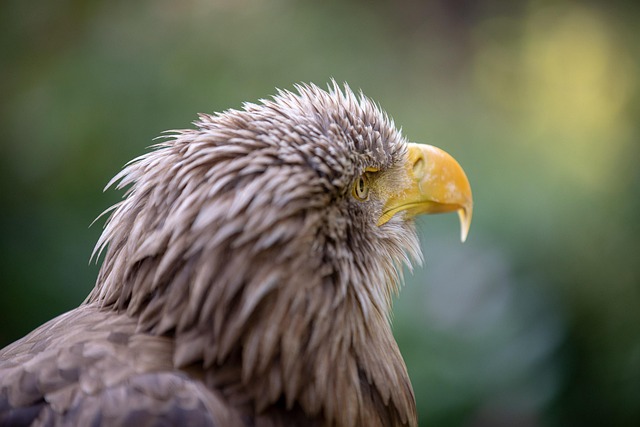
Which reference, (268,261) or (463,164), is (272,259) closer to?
(268,261)

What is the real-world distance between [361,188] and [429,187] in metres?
0.30

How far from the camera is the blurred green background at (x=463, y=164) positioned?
17.2 ft

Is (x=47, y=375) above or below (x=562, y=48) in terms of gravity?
below

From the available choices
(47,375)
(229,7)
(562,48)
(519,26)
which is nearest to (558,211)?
(562,48)

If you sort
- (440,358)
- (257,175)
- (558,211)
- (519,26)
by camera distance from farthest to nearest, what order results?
(519,26) → (558,211) → (440,358) → (257,175)

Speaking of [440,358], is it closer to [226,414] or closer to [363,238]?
[363,238]

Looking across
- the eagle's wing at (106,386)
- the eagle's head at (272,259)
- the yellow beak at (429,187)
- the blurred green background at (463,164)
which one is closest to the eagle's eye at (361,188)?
the eagle's head at (272,259)

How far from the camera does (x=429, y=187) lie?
249cm

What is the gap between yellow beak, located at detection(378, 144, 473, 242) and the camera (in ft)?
8.10

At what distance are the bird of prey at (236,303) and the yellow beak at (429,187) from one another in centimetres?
22

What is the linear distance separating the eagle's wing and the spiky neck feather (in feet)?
0.26

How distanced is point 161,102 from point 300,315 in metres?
4.33

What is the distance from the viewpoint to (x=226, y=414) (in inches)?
76.3

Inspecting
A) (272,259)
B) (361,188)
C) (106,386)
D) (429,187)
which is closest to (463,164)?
(429,187)
